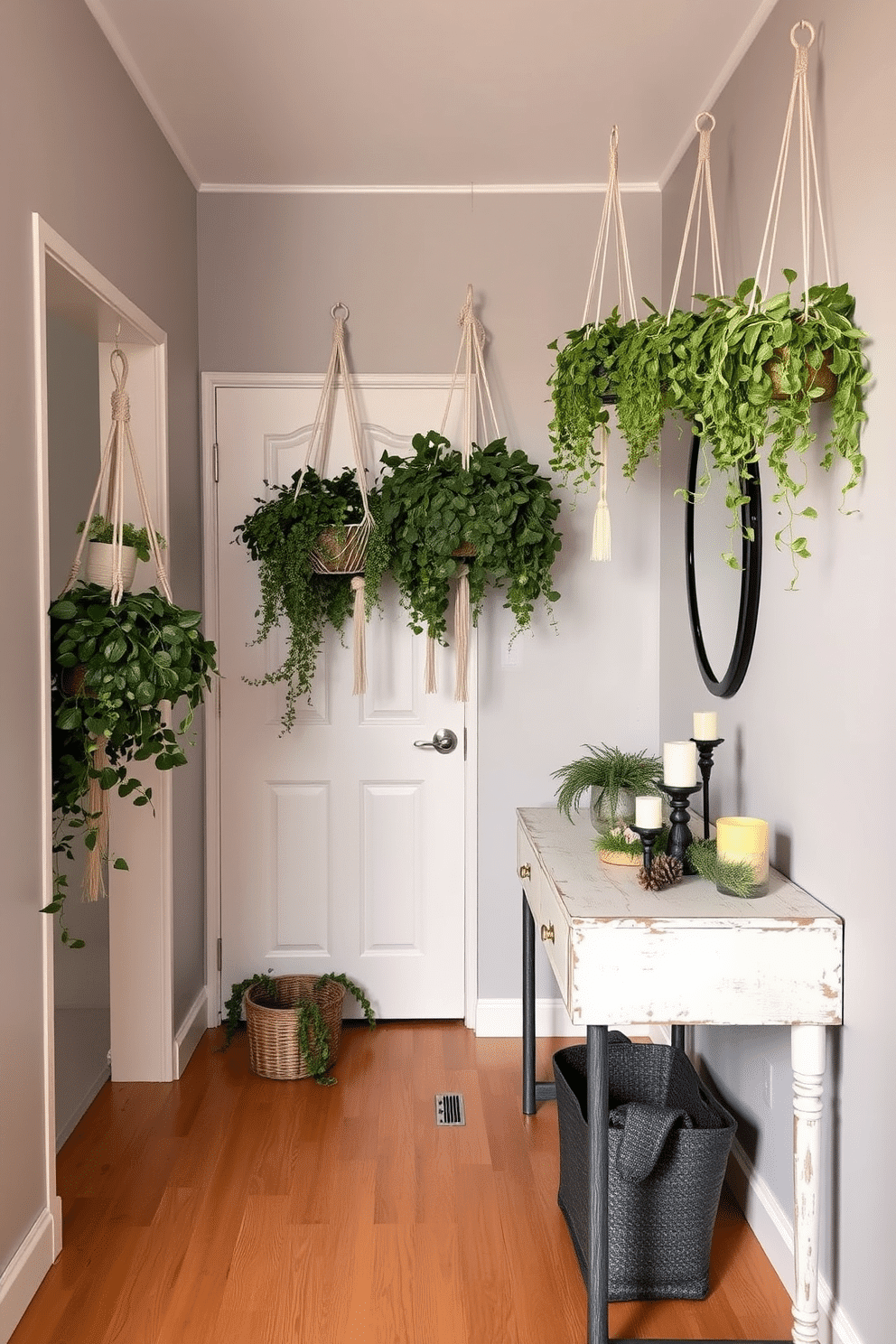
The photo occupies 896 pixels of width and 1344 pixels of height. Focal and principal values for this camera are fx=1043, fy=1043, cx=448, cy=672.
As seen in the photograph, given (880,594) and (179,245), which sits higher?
(179,245)

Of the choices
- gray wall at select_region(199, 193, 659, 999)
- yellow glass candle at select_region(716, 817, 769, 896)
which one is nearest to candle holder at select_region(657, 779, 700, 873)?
yellow glass candle at select_region(716, 817, 769, 896)

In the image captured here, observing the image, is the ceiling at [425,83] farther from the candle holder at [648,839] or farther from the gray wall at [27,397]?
the candle holder at [648,839]

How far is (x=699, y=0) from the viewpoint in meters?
2.31

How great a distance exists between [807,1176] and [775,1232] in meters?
0.46

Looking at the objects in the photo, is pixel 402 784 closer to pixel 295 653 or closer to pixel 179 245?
pixel 295 653

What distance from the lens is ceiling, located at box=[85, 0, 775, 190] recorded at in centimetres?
236

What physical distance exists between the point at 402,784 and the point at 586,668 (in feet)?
2.34

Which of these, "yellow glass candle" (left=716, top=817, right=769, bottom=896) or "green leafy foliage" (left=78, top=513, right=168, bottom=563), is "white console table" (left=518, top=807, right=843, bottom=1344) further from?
"green leafy foliage" (left=78, top=513, right=168, bottom=563)

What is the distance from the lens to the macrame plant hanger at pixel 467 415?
10.3ft

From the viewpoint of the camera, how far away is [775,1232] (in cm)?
215

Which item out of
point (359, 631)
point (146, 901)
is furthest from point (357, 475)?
point (146, 901)

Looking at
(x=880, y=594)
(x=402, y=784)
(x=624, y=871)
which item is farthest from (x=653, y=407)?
(x=402, y=784)

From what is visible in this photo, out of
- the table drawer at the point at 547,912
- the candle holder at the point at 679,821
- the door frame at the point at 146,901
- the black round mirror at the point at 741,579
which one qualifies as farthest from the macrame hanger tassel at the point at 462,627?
the candle holder at the point at 679,821

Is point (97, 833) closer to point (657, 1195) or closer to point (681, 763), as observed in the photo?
point (681, 763)
